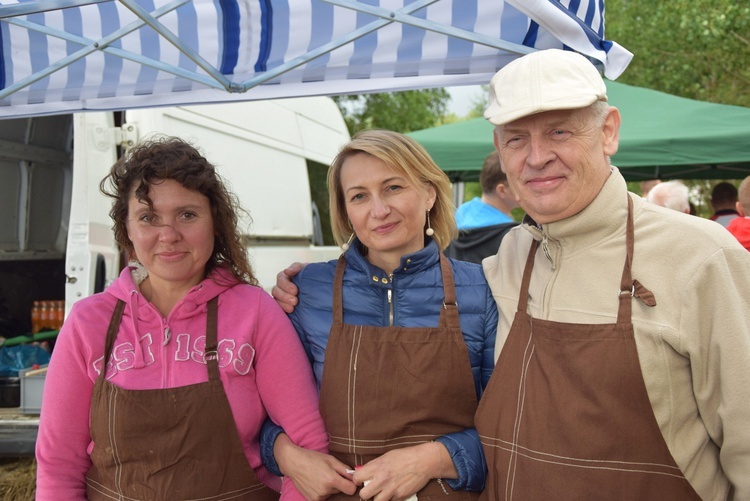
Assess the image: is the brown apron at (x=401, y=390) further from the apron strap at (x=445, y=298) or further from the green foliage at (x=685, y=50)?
the green foliage at (x=685, y=50)

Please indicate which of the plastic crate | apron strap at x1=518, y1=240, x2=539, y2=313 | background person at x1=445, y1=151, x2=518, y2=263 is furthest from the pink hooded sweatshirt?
background person at x1=445, y1=151, x2=518, y2=263

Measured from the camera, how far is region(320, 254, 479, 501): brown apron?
5.94 feet

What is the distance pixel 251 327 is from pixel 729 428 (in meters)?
1.29

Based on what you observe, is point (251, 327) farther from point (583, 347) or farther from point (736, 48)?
point (736, 48)

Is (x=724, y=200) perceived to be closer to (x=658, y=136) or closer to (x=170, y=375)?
(x=658, y=136)

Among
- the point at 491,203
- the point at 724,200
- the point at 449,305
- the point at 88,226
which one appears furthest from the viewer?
the point at 724,200

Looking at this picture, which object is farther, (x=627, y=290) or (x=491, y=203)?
(x=491, y=203)

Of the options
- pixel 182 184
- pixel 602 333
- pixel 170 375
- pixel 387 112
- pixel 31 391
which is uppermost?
pixel 387 112

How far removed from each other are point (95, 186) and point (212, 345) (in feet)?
5.91

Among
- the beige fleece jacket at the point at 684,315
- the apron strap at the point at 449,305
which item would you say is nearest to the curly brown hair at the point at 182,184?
the apron strap at the point at 449,305

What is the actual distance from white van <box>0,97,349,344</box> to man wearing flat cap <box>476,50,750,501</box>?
2339 mm

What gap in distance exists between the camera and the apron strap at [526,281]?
1.75 meters

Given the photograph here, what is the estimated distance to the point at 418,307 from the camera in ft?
6.19

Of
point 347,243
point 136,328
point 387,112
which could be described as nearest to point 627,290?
point 347,243
